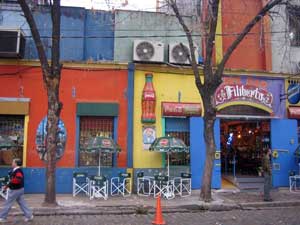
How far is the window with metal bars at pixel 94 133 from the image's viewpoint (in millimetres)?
16969

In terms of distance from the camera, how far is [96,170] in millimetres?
16688

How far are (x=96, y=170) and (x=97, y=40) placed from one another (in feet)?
17.4

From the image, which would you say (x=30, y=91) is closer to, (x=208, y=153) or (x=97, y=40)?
(x=97, y=40)

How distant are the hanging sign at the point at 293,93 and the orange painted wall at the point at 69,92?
287 inches

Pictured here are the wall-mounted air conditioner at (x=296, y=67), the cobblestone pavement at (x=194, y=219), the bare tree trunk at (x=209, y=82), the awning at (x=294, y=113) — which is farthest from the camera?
the wall-mounted air conditioner at (x=296, y=67)

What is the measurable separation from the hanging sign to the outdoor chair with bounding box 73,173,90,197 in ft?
31.1

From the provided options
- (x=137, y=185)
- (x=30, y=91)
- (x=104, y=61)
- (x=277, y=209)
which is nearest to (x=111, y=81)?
(x=104, y=61)

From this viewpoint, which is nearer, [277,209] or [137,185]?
[277,209]

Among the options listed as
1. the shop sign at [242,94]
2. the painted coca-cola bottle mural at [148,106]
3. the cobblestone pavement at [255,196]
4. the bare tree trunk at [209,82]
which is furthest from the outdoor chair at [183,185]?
the shop sign at [242,94]

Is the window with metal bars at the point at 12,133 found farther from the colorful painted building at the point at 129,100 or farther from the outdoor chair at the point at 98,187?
the outdoor chair at the point at 98,187

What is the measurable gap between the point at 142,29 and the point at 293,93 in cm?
715

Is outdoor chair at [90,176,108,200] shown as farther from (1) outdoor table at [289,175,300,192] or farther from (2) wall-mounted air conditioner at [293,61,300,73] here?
(2) wall-mounted air conditioner at [293,61,300,73]

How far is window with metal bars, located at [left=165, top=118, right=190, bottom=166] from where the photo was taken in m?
17.7

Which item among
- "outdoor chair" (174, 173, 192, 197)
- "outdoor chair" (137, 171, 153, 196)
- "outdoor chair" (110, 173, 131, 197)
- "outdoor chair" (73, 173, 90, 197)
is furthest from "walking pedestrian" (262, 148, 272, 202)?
"outdoor chair" (73, 173, 90, 197)
